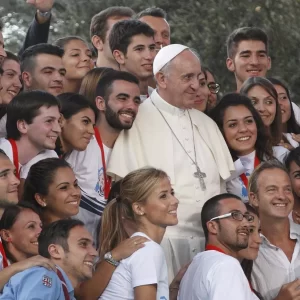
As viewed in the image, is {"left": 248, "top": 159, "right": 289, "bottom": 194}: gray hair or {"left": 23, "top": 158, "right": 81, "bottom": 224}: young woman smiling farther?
{"left": 248, "top": 159, "right": 289, "bottom": 194}: gray hair

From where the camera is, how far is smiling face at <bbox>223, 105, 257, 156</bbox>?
10.3 metres

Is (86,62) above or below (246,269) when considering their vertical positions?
above

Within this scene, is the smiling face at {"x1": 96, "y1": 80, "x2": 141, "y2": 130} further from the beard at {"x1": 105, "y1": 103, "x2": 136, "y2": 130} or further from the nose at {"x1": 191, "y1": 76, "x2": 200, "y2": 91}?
the nose at {"x1": 191, "y1": 76, "x2": 200, "y2": 91}

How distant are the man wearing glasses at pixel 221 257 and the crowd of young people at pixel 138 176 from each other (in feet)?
0.03

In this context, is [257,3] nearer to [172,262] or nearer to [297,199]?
[297,199]

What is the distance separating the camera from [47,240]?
28.0 ft

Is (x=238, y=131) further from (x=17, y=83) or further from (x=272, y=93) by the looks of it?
(x=17, y=83)

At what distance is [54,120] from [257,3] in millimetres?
8318

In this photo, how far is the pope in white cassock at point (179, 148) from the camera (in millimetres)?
9500

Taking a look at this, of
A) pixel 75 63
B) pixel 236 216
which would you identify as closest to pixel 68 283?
pixel 236 216

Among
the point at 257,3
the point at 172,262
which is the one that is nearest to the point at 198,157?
the point at 172,262

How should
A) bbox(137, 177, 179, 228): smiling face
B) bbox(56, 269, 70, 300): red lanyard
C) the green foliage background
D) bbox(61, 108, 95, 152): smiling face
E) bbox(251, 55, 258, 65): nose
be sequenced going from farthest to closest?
1. the green foliage background
2. bbox(251, 55, 258, 65): nose
3. bbox(61, 108, 95, 152): smiling face
4. bbox(137, 177, 179, 228): smiling face
5. bbox(56, 269, 70, 300): red lanyard

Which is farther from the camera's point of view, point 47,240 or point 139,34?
point 139,34

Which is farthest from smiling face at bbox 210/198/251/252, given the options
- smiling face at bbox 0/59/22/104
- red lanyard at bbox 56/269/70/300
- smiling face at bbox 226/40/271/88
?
smiling face at bbox 226/40/271/88
